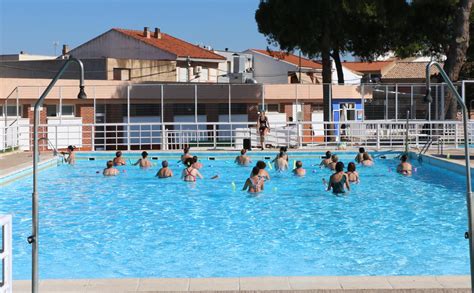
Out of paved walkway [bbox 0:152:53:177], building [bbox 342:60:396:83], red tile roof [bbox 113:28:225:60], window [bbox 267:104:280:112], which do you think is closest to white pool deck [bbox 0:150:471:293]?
paved walkway [bbox 0:152:53:177]

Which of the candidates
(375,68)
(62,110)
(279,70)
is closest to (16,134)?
(62,110)

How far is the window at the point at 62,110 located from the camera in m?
32.4

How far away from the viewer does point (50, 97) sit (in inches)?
1238

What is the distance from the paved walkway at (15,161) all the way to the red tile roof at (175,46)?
22.2 metres

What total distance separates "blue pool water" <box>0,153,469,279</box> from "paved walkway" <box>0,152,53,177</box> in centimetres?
56

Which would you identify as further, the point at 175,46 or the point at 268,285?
the point at 175,46

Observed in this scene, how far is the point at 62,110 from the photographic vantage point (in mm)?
32750

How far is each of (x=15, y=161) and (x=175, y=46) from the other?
29503 mm

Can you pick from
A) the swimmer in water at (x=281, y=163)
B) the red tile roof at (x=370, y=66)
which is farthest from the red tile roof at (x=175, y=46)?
the red tile roof at (x=370, y=66)

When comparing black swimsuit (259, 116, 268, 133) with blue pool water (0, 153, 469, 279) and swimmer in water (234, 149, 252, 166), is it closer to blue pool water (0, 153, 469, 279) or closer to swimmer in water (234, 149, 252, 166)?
swimmer in water (234, 149, 252, 166)

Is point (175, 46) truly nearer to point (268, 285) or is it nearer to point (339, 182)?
point (339, 182)

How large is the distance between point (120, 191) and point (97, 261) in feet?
26.3

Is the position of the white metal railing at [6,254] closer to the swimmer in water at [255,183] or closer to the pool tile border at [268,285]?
the pool tile border at [268,285]

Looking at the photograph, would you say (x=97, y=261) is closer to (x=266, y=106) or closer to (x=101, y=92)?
(x=101, y=92)
